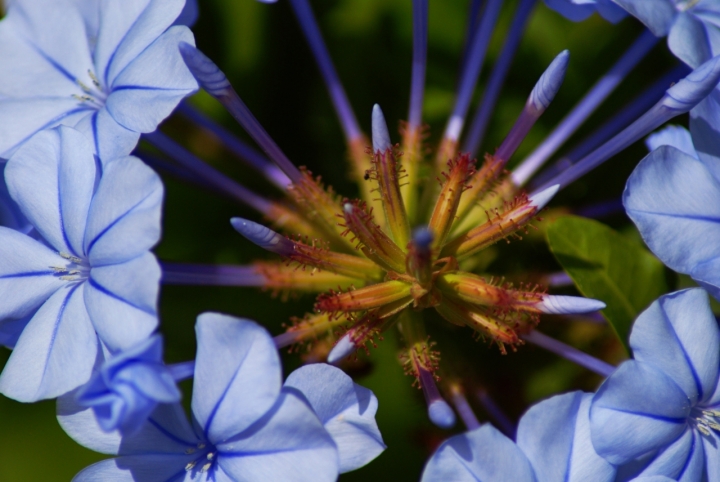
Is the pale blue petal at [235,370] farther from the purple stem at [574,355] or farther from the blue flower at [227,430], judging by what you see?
the purple stem at [574,355]

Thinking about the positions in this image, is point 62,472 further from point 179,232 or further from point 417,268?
point 417,268

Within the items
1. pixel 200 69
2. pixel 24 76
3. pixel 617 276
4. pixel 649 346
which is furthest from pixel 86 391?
pixel 617 276

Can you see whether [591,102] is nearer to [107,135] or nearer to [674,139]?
[674,139]

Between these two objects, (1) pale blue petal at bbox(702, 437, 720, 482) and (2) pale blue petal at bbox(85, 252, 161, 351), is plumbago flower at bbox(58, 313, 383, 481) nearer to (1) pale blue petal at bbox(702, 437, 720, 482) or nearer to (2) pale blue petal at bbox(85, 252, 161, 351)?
(2) pale blue petal at bbox(85, 252, 161, 351)

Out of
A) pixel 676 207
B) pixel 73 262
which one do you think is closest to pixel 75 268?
pixel 73 262

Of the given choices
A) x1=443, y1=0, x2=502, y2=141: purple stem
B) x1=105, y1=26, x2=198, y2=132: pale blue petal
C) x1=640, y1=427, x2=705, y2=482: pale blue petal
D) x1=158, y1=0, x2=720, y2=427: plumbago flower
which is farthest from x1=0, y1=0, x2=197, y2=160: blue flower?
x1=640, y1=427, x2=705, y2=482: pale blue petal

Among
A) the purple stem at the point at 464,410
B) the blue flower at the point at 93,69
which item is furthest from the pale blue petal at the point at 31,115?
the purple stem at the point at 464,410
